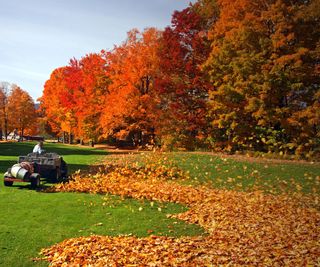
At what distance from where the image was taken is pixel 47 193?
13.0 metres

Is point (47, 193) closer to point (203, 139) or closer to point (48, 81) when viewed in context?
point (203, 139)

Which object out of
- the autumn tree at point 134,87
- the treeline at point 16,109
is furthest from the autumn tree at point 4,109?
the autumn tree at point 134,87

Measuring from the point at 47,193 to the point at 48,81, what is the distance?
47.8 meters

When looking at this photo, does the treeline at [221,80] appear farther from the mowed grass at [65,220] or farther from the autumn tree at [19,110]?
the autumn tree at [19,110]

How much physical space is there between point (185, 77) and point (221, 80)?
3.51m

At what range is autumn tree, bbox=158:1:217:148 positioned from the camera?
26.6m

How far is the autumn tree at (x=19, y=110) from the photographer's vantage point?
56.1 m

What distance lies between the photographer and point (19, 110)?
56.1 metres

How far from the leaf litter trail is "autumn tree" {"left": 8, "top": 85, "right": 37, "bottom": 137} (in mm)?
46960

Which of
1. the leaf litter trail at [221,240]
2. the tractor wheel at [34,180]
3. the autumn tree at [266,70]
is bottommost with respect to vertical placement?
the leaf litter trail at [221,240]

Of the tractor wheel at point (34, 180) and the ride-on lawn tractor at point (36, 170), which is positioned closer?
the ride-on lawn tractor at point (36, 170)

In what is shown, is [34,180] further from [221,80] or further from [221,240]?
[221,80]

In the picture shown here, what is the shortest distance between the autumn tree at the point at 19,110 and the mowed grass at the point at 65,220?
154 feet

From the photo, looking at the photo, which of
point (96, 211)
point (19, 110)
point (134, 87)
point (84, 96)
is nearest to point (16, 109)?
→ point (19, 110)
